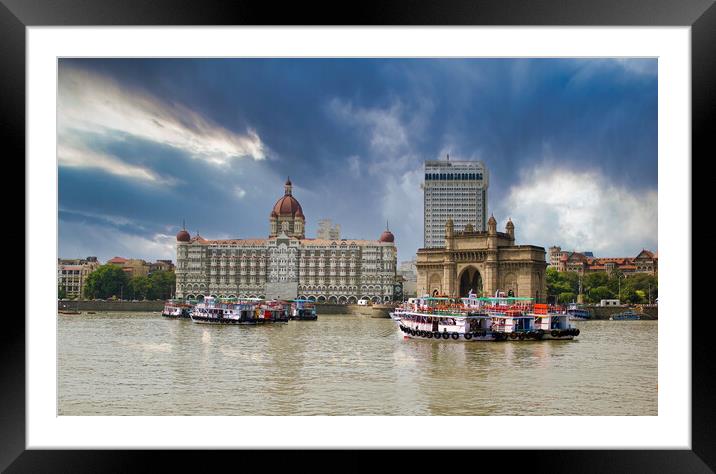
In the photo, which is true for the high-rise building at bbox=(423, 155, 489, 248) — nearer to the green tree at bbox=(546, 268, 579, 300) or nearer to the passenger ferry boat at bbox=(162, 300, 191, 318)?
the green tree at bbox=(546, 268, 579, 300)

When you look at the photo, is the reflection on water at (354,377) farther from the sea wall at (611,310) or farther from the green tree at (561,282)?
the green tree at (561,282)

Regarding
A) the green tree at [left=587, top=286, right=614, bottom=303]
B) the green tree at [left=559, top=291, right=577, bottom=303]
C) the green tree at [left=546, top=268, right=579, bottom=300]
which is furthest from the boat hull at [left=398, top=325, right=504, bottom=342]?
the green tree at [left=546, top=268, right=579, bottom=300]

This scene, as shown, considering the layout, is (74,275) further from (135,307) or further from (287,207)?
(287,207)

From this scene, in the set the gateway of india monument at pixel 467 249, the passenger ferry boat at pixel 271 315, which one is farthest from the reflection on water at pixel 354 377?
the gateway of india monument at pixel 467 249
